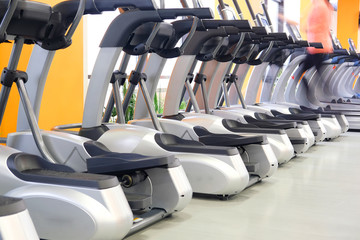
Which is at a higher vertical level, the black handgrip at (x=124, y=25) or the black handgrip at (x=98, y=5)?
the black handgrip at (x=98, y=5)

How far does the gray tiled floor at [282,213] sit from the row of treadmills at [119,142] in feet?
0.42

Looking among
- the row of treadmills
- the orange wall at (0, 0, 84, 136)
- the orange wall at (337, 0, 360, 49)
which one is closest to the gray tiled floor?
the row of treadmills

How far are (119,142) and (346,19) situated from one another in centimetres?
1566

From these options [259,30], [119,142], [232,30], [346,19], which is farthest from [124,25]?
[346,19]

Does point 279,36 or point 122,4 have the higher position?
point 122,4

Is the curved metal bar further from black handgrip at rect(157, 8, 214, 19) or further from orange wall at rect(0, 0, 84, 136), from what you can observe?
orange wall at rect(0, 0, 84, 136)

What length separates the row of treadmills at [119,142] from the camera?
8.76ft

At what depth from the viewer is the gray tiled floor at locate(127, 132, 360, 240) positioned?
3.15 meters

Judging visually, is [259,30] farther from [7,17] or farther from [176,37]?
[7,17]

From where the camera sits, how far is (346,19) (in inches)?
710

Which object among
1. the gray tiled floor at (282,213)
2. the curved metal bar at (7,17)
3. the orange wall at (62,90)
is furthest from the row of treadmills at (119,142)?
the orange wall at (62,90)

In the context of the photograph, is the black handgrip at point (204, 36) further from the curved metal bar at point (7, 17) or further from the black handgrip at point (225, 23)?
the curved metal bar at point (7, 17)

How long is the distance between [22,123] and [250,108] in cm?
409

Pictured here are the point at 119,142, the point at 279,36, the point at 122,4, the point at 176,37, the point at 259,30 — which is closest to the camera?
the point at 122,4
